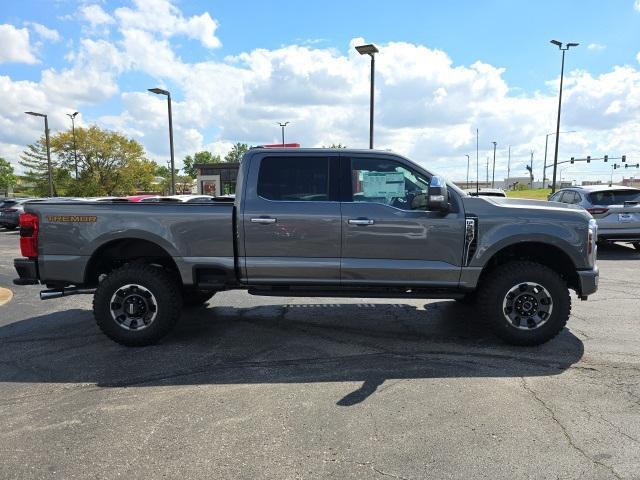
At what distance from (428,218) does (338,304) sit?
2.39 m

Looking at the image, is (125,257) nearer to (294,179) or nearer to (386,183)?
(294,179)

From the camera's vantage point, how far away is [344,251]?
494 cm

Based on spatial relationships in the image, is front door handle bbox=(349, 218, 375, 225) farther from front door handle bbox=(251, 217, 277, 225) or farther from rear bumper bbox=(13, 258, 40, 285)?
rear bumper bbox=(13, 258, 40, 285)

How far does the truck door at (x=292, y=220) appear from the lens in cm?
491

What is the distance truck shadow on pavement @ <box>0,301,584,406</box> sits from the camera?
4285 mm

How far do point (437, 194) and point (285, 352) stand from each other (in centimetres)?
212

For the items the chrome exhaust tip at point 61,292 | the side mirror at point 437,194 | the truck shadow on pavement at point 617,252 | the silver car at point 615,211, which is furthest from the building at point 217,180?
the side mirror at point 437,194

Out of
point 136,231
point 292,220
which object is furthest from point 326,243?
point 136,231

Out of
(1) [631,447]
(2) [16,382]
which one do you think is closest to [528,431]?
(1) [631,447]

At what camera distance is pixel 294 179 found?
5.07 metres

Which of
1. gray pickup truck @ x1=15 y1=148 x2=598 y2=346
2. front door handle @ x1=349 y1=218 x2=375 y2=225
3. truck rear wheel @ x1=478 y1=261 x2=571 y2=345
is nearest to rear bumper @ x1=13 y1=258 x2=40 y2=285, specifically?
gray pickup truck @ x1=15 y1=148 x2=598 y2=346

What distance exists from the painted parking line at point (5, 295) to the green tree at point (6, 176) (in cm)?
10047

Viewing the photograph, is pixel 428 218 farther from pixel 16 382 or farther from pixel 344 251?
pixel 16 382

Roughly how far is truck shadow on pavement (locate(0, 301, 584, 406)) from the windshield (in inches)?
288
